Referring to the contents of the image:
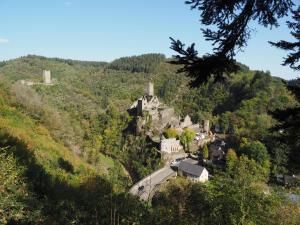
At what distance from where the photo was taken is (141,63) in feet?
397

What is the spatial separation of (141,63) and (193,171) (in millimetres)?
92258

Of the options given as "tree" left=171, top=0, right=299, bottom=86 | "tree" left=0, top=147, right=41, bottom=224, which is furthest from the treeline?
"tree" left=171, top=0, right=299, bottom=86

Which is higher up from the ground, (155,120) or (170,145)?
(155,120)

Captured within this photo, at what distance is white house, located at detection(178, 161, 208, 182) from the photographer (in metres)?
31.5

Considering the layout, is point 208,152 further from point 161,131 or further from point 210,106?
point 210,106

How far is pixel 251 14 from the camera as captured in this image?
4.66 metres

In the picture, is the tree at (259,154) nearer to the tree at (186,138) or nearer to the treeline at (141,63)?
the tree at (186,138)

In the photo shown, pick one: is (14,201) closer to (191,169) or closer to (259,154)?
(191,169)

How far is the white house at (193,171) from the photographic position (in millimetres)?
31548

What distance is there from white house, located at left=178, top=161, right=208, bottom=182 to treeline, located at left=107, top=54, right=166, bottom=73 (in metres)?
78.4

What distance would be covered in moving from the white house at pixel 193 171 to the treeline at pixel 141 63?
7837 cm

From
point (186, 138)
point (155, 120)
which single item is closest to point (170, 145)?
point (186, 138)

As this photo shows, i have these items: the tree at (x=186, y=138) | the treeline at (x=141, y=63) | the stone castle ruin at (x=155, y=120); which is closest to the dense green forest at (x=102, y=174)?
the stone castle ruin at (x=155, y=120)

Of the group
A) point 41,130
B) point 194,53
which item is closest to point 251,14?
point 194,53
